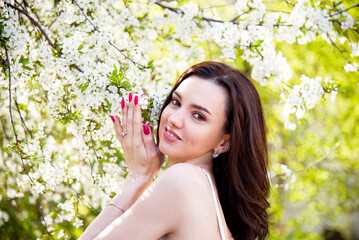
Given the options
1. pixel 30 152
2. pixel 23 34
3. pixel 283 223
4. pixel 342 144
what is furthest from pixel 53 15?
pixel 283 223

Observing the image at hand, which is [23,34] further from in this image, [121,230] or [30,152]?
[121,230]

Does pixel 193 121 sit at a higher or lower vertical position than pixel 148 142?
higher

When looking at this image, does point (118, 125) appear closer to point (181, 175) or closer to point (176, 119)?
point (176, 119)

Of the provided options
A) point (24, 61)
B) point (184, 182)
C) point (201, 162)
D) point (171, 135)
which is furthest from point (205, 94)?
A: point (24, 61)

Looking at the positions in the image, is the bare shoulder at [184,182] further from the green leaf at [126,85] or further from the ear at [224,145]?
the green leaf at [126,85]

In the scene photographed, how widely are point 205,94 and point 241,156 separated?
1.20ft

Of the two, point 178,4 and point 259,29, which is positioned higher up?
point 178,4

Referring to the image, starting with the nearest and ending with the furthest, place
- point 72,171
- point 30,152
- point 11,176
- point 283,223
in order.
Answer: point 30,152 < point 72,171 < point 11,176 < point 283,223

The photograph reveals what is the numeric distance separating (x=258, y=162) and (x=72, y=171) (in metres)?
1.17

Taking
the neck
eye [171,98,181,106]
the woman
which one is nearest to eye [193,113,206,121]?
the woman

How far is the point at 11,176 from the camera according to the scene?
11.8 ft

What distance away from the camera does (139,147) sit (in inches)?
85.5

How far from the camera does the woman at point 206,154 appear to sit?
1.79m

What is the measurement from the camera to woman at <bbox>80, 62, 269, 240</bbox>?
5.86 ft
